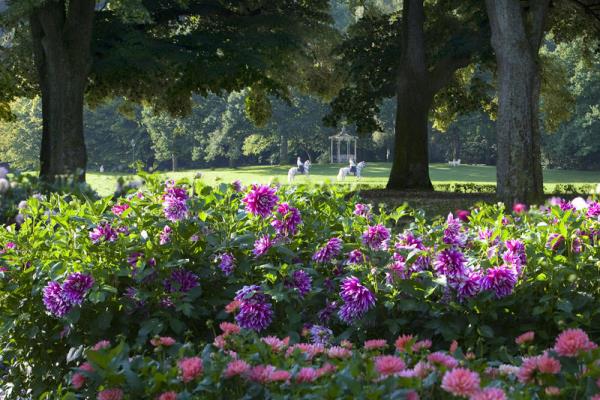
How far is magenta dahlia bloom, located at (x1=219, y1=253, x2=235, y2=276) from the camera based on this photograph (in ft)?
13.2

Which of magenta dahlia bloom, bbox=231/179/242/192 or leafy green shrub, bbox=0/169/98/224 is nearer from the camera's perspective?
magenta dahlia bloom, bbox=231/179/242/192

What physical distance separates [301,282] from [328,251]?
0.26 metres

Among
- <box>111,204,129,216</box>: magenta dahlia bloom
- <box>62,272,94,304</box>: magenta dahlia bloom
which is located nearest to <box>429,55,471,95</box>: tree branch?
<box>111,204,129,216</box>: magenta dahlia bloom

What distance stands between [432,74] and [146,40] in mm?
7210

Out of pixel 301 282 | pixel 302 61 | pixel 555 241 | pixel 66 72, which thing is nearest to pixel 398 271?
pixel 301 282

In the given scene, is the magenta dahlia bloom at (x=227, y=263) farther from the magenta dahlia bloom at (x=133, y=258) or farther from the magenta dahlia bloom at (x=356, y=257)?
the magenta dahlia bloom at (x=356, y=257)

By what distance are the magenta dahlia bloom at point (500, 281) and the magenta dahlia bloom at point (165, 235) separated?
162 cm

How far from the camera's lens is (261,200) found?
13.5 feet

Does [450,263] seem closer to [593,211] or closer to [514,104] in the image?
[593,211]

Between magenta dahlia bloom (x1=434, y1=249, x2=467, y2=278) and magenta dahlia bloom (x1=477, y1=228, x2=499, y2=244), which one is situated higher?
magenta dahlia bloom (x1=477, y1=228, x2=499, y2=244)

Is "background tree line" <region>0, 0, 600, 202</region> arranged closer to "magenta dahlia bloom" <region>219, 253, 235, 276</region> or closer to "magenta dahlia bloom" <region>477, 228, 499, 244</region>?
"magenta dahlia bloom" <region>477, 228, 499, 244</region>

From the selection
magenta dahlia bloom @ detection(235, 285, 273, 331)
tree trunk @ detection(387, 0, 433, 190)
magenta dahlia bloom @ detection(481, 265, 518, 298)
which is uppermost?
tree trunk @ detection(387, 0, 433, 190)

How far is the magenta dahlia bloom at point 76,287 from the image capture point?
374 centimetres

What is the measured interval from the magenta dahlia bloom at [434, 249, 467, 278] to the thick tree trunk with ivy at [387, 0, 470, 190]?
1562 centimetres
